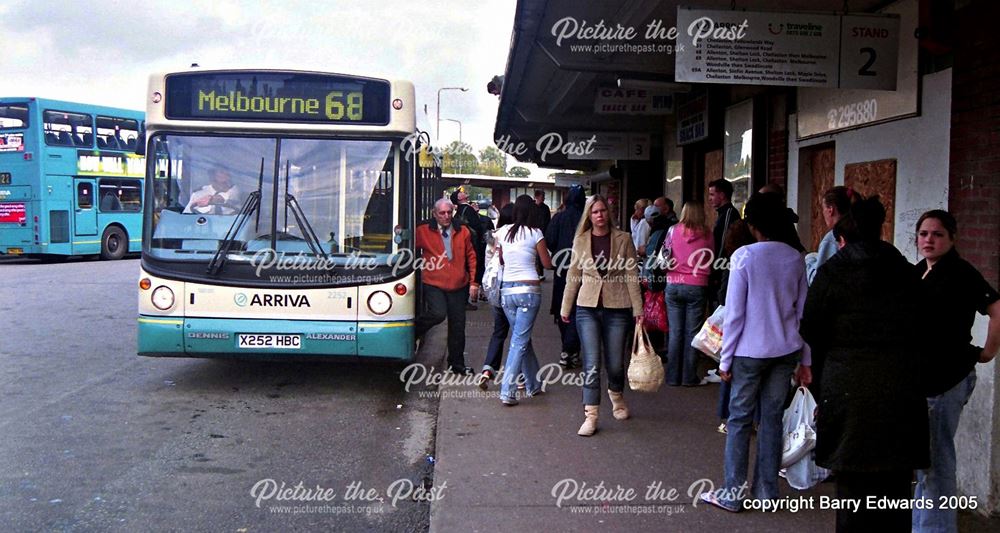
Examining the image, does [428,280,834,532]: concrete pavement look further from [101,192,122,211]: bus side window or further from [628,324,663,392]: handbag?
[101,192,122,211]: bus side window

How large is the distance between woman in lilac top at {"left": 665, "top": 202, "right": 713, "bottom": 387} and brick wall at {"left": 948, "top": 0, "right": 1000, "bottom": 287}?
2.51 m

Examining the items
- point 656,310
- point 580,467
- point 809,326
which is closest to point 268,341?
point 580,467

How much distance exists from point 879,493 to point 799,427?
1176 mm

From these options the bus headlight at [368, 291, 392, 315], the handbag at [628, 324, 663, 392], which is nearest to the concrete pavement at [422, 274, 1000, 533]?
the handbag at [628, 324, 663, 392]

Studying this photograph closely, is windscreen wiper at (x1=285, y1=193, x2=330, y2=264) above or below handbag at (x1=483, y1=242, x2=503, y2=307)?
above

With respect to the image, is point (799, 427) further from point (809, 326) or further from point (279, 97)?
point (279, 97)

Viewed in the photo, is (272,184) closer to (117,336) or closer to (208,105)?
(208,105)

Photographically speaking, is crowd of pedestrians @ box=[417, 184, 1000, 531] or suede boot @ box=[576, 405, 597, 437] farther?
suede boot @ box=[576, 405, 597, 437]

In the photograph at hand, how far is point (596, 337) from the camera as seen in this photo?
6.43 metres

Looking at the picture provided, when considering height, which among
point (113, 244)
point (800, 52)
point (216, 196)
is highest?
point (800, 52)

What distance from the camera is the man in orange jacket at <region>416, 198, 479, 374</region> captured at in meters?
8.19

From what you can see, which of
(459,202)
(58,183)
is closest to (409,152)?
(459,202)

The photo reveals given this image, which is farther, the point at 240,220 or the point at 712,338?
the point at 240,220

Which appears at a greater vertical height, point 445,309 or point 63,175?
point 63,175
